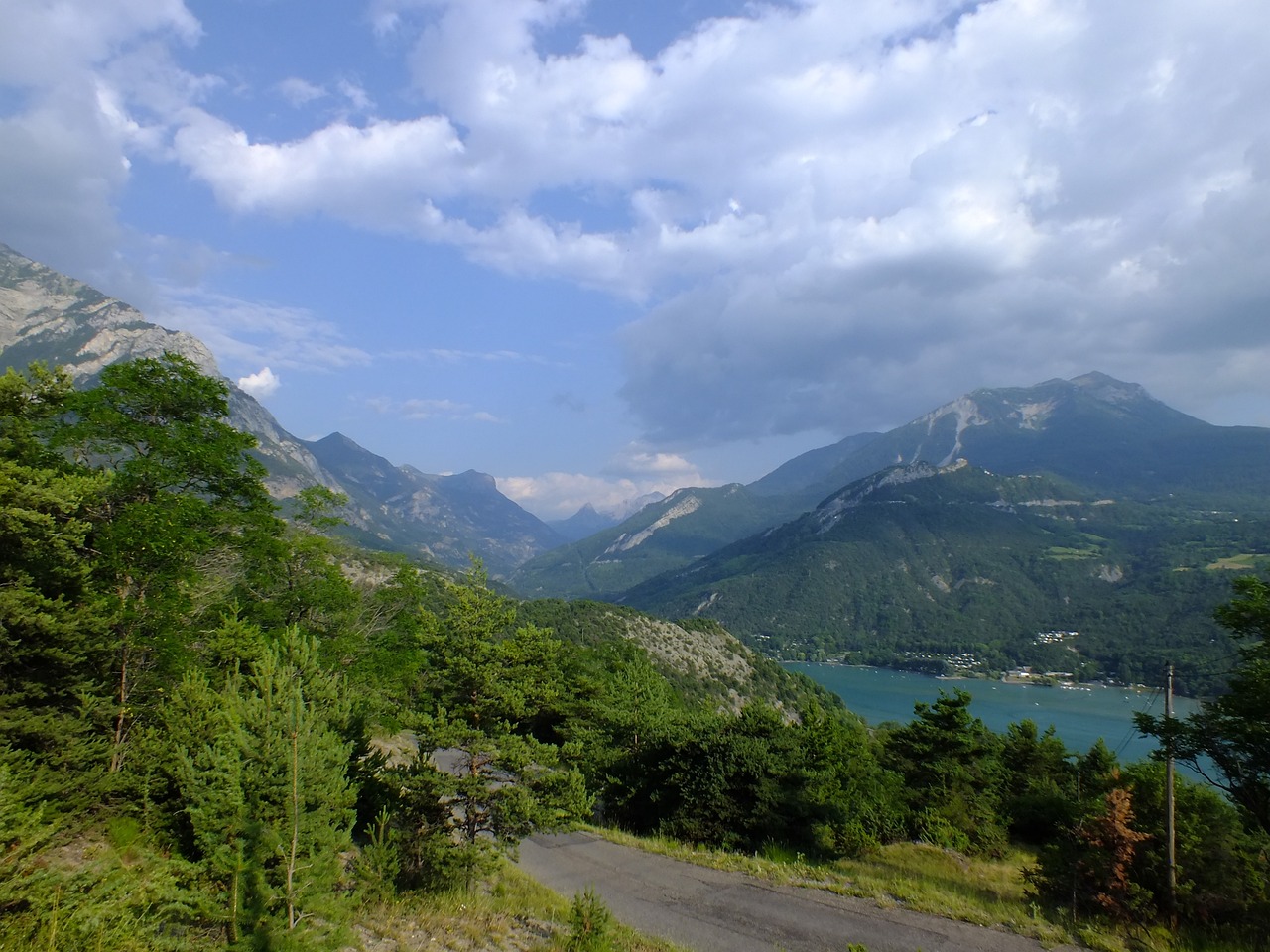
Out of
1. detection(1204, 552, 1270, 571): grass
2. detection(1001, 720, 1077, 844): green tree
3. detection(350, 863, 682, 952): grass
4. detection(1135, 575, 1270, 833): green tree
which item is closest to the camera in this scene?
detection(350, 863, 682, 952): grass

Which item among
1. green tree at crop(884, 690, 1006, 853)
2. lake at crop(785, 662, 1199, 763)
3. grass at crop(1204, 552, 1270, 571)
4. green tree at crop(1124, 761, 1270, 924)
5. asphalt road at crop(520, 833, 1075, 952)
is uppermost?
grass at crop(1204, 552, 1270, 571)

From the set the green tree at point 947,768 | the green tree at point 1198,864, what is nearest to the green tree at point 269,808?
the green tree at point 1198,864

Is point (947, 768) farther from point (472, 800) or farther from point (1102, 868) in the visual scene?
point (472, 800)

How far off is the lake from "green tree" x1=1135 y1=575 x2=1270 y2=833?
8486 centimetres

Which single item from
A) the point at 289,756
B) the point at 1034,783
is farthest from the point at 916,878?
the point at 1034,783

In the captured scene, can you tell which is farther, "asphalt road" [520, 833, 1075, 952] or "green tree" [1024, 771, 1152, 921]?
"green tree" [1024, 771, 1152, 921]

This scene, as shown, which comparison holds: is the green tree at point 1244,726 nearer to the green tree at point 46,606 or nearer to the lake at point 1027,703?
the green tree at point 46,606

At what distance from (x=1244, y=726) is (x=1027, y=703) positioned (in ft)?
436

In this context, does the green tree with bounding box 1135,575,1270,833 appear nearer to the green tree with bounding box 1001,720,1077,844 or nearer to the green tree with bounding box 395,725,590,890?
the green tree with bounding box 395,725,590,890

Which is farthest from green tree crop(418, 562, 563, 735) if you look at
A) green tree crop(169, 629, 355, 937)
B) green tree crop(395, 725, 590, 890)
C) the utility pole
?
the utility pole

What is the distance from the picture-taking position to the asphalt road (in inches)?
439

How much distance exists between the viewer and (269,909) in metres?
7.80

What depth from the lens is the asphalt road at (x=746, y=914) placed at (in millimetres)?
11141

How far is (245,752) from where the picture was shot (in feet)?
28.0
